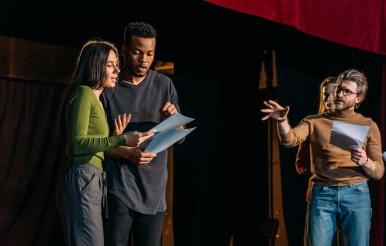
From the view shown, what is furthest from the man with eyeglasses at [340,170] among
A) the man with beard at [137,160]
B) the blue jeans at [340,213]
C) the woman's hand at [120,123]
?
the woman's hand at [120,123]

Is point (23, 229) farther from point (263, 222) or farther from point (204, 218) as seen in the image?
point (263, 222)

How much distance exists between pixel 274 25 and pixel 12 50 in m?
2.02

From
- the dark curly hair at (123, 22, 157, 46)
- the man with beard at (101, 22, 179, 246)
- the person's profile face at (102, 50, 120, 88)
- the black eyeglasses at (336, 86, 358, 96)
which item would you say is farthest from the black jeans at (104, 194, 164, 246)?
the black eyeglasses at (336, 86, 358, 96)

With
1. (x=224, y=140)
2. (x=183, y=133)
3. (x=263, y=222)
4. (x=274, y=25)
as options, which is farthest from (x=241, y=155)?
(x=183, y=133)

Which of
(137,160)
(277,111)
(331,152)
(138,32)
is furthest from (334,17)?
(137,160)

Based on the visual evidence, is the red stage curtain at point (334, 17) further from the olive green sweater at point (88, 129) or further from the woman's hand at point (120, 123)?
the olive green sweater at point (88, 129)

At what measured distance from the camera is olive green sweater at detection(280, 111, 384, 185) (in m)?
3.42

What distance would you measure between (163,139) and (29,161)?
119 centimetres

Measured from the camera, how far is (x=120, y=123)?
2654mm

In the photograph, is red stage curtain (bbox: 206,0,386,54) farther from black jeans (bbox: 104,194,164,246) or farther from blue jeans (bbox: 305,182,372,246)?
black jeans (bbox: 104,194,164,246)

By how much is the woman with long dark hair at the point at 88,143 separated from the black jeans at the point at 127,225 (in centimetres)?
7

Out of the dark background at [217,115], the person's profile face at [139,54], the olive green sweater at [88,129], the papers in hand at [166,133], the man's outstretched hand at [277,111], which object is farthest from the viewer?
the dark background at [217,115]

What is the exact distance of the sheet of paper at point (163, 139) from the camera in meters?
2.58

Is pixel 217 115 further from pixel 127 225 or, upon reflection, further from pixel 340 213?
pixel 127 225
